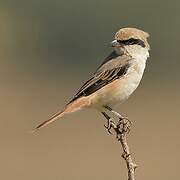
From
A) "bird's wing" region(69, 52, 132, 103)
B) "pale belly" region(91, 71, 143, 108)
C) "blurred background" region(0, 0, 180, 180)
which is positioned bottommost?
"pale belly" region(91, 71, 143, 108)

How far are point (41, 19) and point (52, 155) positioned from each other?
38.5ft

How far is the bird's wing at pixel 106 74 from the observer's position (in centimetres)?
711

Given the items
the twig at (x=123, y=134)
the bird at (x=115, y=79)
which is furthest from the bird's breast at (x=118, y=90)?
the twig at (x=123, y=134)

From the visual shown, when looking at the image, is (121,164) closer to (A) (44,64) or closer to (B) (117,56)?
(B) (117,56)

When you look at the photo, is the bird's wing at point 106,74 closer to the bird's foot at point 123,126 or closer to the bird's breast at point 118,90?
the bird's breast at point 118,90

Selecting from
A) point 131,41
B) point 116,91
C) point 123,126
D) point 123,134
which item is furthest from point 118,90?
point 123,134

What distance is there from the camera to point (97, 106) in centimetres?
716

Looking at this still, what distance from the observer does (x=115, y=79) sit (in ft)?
23.5

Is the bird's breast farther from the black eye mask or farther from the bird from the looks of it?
the black eye mask

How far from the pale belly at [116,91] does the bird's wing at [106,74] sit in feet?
0.14

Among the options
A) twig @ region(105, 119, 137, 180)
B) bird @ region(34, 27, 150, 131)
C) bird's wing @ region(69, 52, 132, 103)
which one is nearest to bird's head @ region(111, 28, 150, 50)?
bird @ region(34, 27, 150, 131)

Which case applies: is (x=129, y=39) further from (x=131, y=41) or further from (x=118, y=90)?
(x=118, y=90)

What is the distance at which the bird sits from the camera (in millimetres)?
7051
